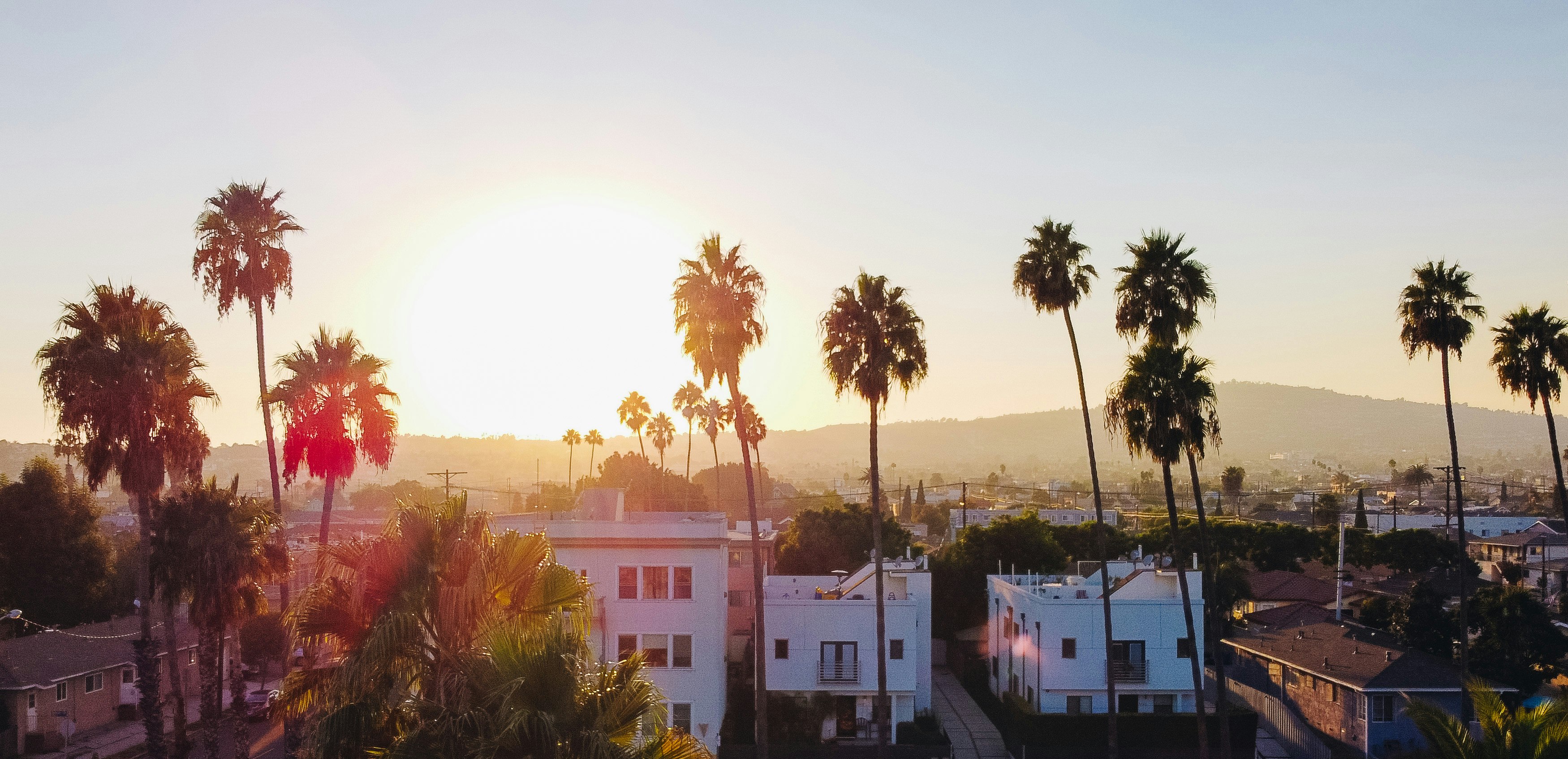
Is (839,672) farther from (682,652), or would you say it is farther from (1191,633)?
(1191,633)

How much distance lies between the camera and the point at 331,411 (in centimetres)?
3192

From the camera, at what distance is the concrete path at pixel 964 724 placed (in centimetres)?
4053

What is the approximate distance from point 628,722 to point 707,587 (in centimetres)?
2413

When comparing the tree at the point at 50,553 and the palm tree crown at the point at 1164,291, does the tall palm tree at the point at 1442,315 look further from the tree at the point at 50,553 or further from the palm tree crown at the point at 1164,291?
the tree at the point at 50,553

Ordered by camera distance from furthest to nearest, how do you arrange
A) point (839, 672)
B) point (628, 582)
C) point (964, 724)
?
point (964, 724) → point (839, 672) → point (628, 582)

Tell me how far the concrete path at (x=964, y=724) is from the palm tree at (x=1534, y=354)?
76.5 ft

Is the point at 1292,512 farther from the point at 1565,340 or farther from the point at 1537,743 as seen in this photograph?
the point at 1537,743

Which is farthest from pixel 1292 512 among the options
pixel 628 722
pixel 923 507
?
pixel 628 722

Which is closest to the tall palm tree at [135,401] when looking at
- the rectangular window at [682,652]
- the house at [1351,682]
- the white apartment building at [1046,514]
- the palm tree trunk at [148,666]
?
the palm tree trunk at [148,666]

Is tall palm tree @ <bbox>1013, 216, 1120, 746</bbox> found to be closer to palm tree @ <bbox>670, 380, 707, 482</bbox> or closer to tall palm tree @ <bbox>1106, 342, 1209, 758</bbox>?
tall palm tree @ <bbox>1106, 342, 1209, 758</bbox>

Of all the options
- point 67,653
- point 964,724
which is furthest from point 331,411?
point 964,724

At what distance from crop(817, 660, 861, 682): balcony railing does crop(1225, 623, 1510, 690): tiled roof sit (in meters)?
17.1

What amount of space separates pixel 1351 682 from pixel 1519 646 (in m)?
9.18

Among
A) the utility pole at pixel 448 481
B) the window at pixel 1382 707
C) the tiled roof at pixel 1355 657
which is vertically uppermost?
the utility pole at pixel 448 481
